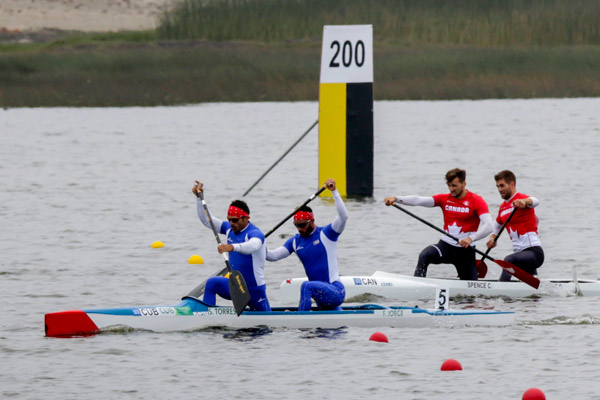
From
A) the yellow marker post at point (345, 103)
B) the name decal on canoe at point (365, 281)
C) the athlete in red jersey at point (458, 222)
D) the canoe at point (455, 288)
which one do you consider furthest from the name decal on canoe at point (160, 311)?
the yellow marker post at point (345, 103)

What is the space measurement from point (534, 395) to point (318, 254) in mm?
3899

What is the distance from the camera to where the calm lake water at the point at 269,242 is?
12.8m

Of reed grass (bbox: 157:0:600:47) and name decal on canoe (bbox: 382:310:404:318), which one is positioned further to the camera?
reed grass (bbox: 157:0:600:47)

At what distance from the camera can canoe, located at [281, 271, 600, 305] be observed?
1670 cm

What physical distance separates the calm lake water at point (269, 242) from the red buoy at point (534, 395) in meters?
0.26

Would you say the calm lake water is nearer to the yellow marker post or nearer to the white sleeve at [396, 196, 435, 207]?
the yellow marker post

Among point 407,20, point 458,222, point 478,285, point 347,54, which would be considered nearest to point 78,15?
point 407,20

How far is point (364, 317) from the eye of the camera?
1471 centimetres

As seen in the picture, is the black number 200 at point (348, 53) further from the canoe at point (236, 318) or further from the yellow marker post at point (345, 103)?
the canoe at point (236, 318)

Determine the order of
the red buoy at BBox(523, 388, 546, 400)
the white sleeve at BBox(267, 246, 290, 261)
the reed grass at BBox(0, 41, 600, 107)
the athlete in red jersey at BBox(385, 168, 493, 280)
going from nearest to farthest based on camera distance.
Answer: the red buoy at BBox(523, 388, 546, 400), the white sleeve at BBox(267, 246, 290, 261), the athlete in red jersey at BBox(385, 168, 493, 280), the reed grass at BBox(0, 41, 600, 107)

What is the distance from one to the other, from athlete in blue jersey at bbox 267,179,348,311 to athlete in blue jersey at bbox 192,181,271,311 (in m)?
0.30

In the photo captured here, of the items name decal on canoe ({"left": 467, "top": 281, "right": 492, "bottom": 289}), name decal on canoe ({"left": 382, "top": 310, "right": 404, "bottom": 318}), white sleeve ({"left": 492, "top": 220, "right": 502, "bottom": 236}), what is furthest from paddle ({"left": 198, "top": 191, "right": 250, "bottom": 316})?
white sleeve ({"left": 492, "top": 220, "right": 502, "bottom": 236})

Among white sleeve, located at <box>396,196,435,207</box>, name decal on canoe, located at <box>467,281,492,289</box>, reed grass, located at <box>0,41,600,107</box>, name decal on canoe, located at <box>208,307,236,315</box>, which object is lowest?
name decal on canoe, located at <box>208,307,236,315</box>

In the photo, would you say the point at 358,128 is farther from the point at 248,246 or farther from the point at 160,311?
the point at 160,311
